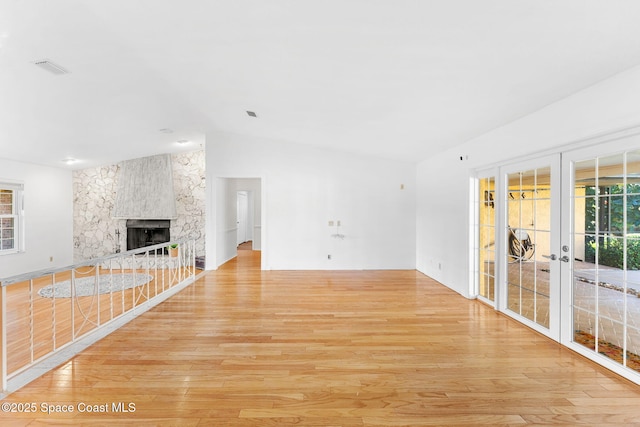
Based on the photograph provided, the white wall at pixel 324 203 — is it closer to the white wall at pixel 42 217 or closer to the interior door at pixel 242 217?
the white wall at pixel 42 217

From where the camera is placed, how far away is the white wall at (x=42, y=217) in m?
6.45

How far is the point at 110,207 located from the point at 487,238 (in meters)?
8.55

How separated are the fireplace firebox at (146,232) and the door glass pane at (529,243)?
24.4ft

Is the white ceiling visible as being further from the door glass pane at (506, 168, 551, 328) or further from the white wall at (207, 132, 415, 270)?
the white wall at (207, 132, 415, 270)

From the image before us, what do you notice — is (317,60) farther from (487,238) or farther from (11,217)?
(11,217)

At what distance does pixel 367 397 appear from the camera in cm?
214

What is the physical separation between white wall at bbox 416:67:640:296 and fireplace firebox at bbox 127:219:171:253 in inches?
245

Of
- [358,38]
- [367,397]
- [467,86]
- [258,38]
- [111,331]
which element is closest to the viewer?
[367,397]

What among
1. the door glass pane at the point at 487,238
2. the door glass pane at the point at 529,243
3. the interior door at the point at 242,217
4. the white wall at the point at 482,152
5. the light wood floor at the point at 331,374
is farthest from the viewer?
the interior door at the point at 242,217

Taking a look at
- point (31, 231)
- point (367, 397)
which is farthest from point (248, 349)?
point (31, 231)

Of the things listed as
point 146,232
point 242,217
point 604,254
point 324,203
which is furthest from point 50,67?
point 242,217

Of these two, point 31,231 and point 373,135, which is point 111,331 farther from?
point 31,231

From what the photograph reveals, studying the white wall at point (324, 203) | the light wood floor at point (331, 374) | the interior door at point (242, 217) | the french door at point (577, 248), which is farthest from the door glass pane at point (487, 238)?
the interior door at point (242, 217)

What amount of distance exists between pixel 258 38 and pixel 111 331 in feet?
10.7
